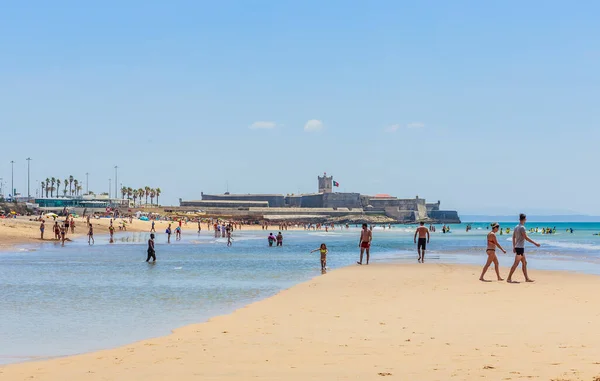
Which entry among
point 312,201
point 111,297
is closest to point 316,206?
point 312,201

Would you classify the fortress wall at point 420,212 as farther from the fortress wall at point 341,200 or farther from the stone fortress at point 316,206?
the fortress wall at point 341,200

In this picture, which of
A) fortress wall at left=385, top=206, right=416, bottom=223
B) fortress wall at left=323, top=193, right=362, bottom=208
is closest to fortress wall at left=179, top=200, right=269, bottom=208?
fortress wall at left=323, top=193, right=362, bottom=208

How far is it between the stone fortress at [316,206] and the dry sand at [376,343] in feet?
526

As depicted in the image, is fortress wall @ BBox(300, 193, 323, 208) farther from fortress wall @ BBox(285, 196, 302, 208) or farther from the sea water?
the sea water

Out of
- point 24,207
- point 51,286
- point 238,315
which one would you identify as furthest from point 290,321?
point 24,207

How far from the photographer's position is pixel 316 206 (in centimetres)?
18925

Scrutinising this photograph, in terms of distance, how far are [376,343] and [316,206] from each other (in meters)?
180

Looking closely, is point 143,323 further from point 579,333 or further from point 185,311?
point 579,333

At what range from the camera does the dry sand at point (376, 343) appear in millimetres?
7297

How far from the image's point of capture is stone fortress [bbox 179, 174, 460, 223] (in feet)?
583

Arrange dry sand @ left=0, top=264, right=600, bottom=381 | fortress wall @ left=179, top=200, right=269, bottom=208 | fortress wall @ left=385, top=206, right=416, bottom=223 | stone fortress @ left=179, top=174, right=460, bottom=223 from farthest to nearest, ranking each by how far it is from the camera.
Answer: fortress wall @ left=385, top=206, right=416, bottom=223 → fortress wall @ left=179, top=200, right=269, bottom=208 → stone fortress @ left=179, top=174, right=460, bottom=223 → dry sand @ left=0, top=264, right=600, bottom=381

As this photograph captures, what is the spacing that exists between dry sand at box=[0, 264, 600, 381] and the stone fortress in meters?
160

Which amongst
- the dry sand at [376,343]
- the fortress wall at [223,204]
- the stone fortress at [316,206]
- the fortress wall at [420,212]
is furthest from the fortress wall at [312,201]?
the dry sand at [376,343]

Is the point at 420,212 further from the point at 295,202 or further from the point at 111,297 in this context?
the point at 111,297
